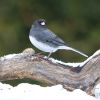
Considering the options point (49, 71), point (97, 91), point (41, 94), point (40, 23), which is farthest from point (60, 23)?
point (41, 94)

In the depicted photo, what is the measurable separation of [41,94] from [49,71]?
570mm

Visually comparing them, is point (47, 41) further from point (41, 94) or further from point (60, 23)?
point (60, 23)

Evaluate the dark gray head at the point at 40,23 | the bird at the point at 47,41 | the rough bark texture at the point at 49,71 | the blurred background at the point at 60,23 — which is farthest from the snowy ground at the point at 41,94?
the blurred background at the point at 60,23

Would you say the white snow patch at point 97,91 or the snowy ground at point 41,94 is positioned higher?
the snowy ground at point 41,94

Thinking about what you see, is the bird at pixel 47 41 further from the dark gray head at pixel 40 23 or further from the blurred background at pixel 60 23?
the blurred background at pixel 60 23

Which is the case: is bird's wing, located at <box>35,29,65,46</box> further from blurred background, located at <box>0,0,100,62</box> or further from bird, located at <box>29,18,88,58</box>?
blurred background, located at <box>0,0,100,62</box>

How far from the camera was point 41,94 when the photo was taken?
587cm

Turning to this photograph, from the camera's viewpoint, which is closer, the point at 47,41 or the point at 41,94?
the point at 41,94

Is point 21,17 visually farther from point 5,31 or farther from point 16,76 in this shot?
point 16,76

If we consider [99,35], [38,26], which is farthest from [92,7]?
[38,26]

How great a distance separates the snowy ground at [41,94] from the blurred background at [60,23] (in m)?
4.53

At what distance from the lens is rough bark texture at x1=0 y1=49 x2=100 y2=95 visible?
20.5 ft

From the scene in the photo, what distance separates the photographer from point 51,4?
10961mm

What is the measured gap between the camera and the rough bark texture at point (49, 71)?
20.5ft
